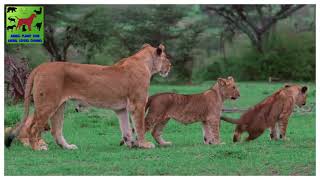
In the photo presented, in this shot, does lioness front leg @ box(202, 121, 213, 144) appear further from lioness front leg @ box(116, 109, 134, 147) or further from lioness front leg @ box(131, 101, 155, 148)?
lioness front leg @ box(116, 109, 134, 147)

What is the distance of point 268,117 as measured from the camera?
11586mm

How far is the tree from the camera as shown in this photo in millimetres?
18178

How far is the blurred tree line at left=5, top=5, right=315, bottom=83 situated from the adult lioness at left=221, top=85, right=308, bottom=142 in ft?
6.90

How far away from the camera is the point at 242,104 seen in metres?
16.3

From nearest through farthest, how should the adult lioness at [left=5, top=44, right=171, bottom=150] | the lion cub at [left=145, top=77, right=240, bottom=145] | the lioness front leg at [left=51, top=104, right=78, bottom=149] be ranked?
the adult lioness at [left=5, top=44, right=171, bottom=150] < the lioness front leg at [left=51, top=104, right=78, bottom=149] < the lion cub at [left=145, top=77, right=240, bottom=145]

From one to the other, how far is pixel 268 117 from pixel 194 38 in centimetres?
634

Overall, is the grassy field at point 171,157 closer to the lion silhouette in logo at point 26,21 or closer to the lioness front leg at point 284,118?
the lioness front leg at point 284,118

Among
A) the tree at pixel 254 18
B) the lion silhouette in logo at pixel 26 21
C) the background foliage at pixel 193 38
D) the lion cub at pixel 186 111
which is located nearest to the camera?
the lion silhouette in logo at pixel 26 21

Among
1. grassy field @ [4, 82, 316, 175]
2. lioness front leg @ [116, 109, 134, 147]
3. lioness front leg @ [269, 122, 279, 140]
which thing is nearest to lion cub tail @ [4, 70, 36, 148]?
grassy field @ [4, 82, 316, 175]

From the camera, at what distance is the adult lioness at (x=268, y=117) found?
1149cm

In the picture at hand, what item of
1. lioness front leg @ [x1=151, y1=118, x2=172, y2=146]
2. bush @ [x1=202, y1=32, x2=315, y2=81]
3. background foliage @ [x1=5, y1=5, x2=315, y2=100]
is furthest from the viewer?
bush @ [x1=202, y1=32, x2=315, y2=81]

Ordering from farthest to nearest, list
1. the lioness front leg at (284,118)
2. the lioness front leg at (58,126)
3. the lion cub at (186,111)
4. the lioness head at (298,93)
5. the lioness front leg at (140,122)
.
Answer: the lioness head at (298,93) → the lioness front leg at (284,118) → the lion cub at (186,111) → the lioness front leg at (58,126) → the lioness front leg at (140,122)

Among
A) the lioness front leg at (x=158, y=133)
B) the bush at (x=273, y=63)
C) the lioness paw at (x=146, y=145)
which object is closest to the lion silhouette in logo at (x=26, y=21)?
the lioness paw at (x=146, y=145)

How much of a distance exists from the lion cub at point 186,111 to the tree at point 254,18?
6483mm
